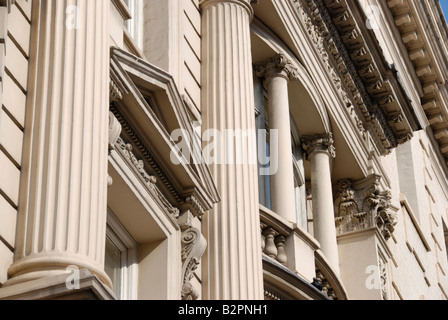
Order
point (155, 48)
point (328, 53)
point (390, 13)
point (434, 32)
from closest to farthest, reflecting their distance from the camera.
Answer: point (155, 48) < point (328, 53) < point (390, 13) < point (434, 32)

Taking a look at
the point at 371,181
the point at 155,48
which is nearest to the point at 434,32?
the point at 371,181

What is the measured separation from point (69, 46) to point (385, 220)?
40.9ft

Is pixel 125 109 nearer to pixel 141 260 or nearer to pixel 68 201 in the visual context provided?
pixel 141 260

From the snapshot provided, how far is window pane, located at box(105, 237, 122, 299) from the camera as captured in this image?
12.3 metres

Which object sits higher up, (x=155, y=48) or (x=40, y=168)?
(x=155, y=48)

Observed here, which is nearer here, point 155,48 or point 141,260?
point 141,260

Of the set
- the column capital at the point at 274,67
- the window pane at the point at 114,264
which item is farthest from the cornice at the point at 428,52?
the window pane at the point at 114,264

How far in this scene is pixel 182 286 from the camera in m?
12.7

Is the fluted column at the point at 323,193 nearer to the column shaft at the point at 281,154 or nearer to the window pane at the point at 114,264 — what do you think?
the column shaft at the point at 281,154

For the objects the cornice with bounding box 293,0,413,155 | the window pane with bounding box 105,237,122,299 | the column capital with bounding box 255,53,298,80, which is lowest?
the window pane with bounding box 105,237,122,299

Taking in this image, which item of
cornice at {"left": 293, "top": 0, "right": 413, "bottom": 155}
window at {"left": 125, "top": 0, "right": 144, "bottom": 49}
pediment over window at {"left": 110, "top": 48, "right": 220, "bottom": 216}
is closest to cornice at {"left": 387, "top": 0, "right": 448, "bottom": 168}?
cornice at {"left": 293, "top": 0, "right": 413, "bottom": 155}

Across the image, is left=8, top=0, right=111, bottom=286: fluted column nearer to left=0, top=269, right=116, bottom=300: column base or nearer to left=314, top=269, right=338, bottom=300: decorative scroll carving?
left=0, top=269, right=116, bottom=300: column base

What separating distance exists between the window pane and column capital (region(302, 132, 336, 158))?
27.6ft

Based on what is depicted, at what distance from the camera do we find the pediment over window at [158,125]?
12102mm
